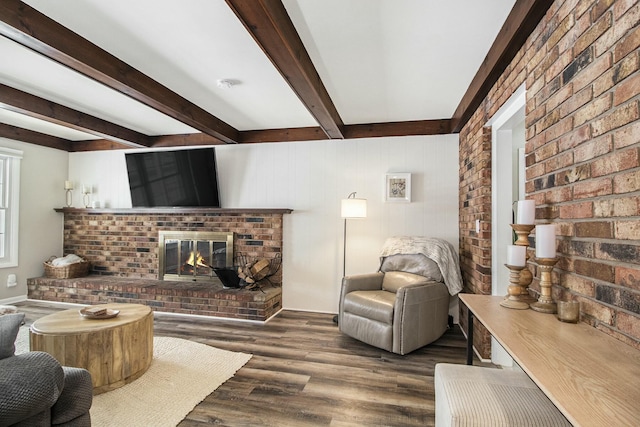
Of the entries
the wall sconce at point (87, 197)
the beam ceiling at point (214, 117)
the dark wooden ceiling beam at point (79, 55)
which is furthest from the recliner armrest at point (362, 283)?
the wall sconce at point (87, 197)

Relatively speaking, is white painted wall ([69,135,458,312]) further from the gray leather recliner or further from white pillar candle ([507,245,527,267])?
white pillar candle ([507,245,527,267])

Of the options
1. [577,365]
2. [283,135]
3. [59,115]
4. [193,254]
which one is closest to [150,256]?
[193,254]

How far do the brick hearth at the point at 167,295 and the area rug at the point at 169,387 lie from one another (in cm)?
83

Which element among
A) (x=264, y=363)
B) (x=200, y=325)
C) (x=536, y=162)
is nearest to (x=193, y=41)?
(x=536, y=162)

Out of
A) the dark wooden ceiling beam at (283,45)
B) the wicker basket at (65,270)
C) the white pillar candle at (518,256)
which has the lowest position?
the wicker basket at (65,270)

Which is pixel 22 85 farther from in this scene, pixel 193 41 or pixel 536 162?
pixel 536 162

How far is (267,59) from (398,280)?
2.37 metres

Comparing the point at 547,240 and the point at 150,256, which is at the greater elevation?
the point at 547,240

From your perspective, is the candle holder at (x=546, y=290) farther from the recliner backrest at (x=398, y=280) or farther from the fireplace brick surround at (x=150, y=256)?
the fireplace brick surround at (x=150, y=256)

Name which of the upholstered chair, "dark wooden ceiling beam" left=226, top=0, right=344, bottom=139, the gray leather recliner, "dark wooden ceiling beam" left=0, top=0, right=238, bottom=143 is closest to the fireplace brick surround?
the gray leather recliner

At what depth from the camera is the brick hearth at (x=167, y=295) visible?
3.84 meters

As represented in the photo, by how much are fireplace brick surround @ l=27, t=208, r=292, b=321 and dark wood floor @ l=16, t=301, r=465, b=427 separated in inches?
11.9

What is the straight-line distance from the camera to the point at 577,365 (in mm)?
954

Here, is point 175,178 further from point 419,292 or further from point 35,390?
point 35,390
